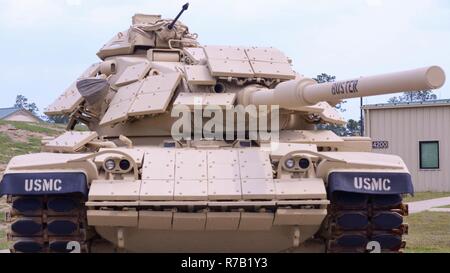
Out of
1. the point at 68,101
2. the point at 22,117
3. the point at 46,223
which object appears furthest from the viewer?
the point at 22,117

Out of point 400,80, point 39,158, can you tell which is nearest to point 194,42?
point 39,158

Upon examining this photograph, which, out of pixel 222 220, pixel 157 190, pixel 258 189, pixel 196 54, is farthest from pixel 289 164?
pixel 196 54

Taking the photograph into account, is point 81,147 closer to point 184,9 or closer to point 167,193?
point 167,193

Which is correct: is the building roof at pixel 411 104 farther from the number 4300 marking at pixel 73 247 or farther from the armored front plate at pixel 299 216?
the number 4300 marking at pixel 73 247

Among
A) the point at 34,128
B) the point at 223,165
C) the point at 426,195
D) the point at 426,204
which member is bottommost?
the point at 426,204

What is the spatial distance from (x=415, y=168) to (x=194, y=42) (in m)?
16.4

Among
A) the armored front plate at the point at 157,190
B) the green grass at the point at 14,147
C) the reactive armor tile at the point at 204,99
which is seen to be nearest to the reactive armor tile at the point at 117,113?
the reactive armor tile at the point at 204,99

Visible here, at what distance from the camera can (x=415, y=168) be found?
2881 cm

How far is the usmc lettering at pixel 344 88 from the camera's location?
8625 millimetres

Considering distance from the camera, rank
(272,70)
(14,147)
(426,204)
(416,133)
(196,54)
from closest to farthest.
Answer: (272,70) → (196,54) → (426,204) → (416,133) → (14,147)

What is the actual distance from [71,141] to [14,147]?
2011 centimetres

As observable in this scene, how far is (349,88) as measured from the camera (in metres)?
8.70

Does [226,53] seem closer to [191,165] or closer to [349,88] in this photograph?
[191,165]

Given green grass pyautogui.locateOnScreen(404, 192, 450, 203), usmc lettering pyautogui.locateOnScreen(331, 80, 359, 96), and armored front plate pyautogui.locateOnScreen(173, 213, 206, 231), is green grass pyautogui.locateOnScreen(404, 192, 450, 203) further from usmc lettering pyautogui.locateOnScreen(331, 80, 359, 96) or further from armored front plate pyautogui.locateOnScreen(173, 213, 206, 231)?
usmc lettering pyautogui.locateOnScreen(331, 80, 359, 96)
